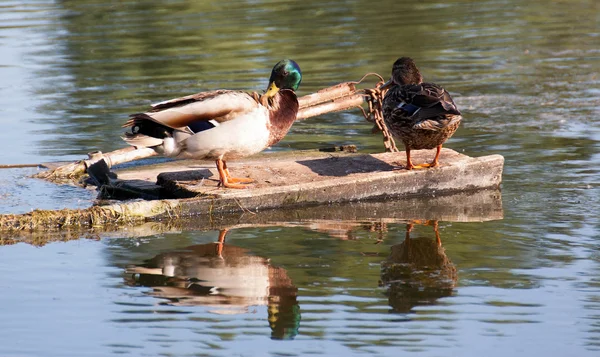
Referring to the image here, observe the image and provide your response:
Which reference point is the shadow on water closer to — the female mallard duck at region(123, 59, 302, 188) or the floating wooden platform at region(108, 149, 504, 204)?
the floating wooden platform at region(108, 149, 504, 204)

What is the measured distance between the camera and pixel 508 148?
9203 millimetres

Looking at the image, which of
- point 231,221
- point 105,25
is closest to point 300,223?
point 231,221

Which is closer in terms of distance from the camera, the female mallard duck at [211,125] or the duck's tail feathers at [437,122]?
the female mallard duck at [211,125]

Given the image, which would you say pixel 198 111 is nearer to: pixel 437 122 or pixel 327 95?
pixel 437 122

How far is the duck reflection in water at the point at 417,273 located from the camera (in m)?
5.40

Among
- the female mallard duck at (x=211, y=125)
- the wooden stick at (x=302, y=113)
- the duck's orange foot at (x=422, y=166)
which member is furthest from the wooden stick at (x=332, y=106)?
the female mallard duck at (x=211, y=125)

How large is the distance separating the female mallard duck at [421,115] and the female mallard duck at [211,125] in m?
0.90

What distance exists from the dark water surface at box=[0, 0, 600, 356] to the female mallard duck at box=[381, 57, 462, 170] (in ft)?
1.74

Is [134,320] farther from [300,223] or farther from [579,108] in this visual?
[579,108]

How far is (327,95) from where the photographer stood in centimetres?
899

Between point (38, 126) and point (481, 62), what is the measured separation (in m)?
6.06

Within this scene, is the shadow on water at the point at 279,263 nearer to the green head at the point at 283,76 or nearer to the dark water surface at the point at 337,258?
the dark water surface at the point at 337,258

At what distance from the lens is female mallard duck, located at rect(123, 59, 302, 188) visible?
716 cm

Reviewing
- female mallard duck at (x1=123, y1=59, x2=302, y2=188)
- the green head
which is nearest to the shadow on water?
female mallard duck at (x1=123, y1=59, x2=302, y2=188)
